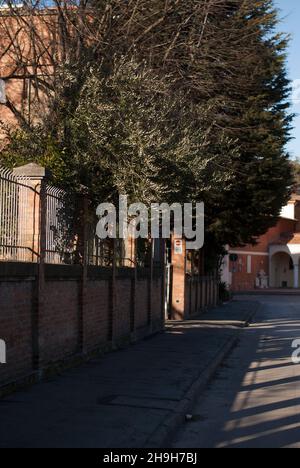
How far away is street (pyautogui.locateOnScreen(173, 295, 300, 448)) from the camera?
770 cm

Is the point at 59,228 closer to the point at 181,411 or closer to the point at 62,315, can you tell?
the point at 62,315

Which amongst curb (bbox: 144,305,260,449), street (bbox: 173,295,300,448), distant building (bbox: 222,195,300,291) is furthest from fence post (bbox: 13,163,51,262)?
distant building (bbox: 222,195,300,291)

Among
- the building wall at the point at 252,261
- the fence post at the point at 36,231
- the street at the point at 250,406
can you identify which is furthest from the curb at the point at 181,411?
the building wall at the point at 252,261

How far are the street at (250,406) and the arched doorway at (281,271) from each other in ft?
169

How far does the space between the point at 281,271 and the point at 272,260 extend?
2.28 metres

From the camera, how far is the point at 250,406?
9.70 m

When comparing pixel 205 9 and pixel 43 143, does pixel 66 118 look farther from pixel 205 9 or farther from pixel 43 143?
pixel 205 9

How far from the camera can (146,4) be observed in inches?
658

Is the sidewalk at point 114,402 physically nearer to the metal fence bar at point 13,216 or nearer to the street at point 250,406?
the street at point 250,406

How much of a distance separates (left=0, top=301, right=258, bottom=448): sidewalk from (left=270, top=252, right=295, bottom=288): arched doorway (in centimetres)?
5379

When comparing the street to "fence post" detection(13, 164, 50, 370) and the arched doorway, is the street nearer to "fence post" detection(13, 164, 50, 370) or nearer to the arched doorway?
"fence post" detection(13, 164, 50, 370)

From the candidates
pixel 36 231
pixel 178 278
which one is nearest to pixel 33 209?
pixel 36 231

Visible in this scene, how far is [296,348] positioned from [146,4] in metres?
9.19

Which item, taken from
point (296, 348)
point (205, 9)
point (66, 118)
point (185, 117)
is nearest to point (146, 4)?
point (205, 9)
